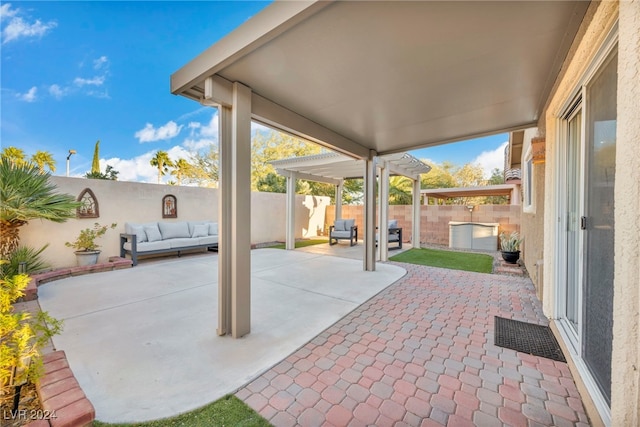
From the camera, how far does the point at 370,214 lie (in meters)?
5.67

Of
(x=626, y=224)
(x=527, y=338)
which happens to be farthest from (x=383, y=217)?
(x=626, y=224)

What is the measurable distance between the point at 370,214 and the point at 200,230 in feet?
17.6

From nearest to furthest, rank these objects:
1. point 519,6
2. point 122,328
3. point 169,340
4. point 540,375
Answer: point 519,6, point 540,375, point 169,340, point 122,328

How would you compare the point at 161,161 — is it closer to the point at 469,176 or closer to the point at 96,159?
the point at 96,159

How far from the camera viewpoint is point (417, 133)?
447 cm

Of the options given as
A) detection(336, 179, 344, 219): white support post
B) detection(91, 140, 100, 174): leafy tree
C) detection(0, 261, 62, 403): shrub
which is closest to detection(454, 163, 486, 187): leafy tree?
detection(336, 179, 344, 219): white support post

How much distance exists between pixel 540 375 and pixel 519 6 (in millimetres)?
2762

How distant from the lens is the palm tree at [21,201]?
4320 mm

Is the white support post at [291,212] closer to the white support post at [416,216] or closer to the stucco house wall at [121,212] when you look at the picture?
the stucco house wall at [121,212]

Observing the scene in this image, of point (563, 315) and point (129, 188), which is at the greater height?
point (129, 188)

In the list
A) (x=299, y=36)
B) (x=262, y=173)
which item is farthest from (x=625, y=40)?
(x=262, y=173)

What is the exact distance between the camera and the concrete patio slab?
1.91 meters

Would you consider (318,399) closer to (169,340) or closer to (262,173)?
(169,340)

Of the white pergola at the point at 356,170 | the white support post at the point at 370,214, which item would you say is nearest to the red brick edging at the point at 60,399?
the white support post at the point at 370,214
